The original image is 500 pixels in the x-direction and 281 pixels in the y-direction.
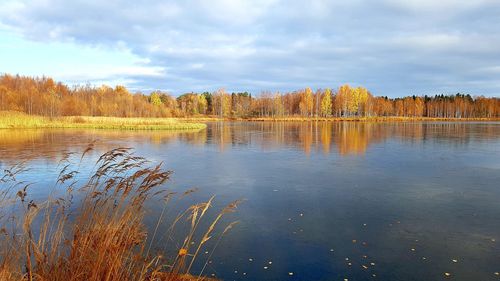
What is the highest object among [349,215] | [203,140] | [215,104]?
[215,104]

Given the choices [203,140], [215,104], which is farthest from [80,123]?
[215,104]

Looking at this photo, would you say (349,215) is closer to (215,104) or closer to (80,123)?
(80,123)

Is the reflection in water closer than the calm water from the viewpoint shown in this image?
No

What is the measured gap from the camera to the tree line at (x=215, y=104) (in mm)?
66688

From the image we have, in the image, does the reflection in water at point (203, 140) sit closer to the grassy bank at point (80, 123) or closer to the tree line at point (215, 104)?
the grassy bank at point (80, 123)

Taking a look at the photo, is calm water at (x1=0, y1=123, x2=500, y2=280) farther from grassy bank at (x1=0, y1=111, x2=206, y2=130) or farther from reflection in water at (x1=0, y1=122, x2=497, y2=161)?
grassy bank at (x1=0, y1=111, x2=206, y2=130)

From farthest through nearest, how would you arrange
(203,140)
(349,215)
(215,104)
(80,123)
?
(215,104), (80,123), (203,140), (349,215)

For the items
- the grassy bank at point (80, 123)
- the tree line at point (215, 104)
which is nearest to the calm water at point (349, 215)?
the grassy bank at point (80, 123)

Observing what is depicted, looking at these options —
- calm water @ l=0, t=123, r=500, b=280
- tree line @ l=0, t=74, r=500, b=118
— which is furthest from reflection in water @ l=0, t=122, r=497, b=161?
tree line @ l=0, t=74, r=500, b=118

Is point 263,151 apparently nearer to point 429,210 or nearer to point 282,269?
point 429,210

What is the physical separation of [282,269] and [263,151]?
15.8 m

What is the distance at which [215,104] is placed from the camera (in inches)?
4665

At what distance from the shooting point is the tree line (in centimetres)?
6669

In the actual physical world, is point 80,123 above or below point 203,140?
above
